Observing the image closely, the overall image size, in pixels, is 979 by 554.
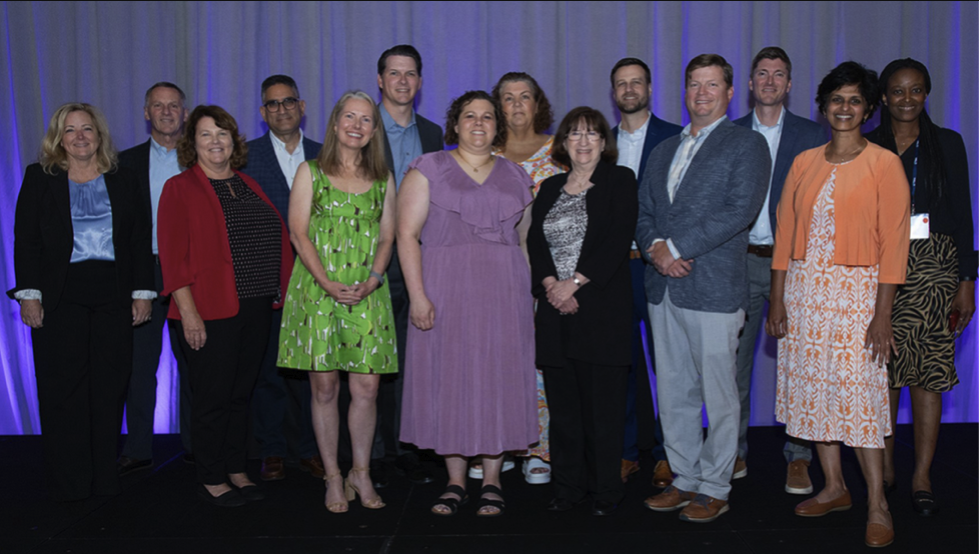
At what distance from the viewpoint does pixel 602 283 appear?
2.87 metres

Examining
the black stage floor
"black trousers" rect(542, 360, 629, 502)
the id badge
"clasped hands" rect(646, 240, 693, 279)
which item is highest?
the id badge

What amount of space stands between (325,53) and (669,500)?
353cm

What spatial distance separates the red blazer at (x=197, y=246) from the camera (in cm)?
299

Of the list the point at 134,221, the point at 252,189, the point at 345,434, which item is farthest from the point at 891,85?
the point at 134,221

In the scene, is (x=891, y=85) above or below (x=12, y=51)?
below

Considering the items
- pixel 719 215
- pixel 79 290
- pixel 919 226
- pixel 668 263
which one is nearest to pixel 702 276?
pixel 668 263

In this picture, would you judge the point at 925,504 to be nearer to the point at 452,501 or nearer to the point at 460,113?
the point at 452,501

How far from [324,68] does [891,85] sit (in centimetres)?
335

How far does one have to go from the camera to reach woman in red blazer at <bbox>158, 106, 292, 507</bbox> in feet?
9.86

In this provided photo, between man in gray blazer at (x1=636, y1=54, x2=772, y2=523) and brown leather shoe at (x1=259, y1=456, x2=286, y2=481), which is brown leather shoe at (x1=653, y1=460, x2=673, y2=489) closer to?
man in gray blazer at (x1=636, y1=54, x2=772, y2=523)

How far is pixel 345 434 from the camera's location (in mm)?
3779

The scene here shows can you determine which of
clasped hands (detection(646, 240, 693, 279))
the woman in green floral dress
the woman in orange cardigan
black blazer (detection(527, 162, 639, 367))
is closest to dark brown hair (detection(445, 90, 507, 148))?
the woman in green floral dress

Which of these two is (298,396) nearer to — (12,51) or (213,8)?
(213,8)

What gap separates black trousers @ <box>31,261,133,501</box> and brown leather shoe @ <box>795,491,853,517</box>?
288 cm
